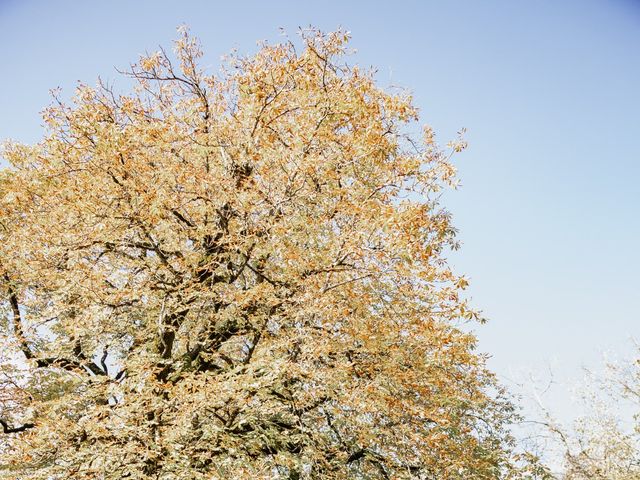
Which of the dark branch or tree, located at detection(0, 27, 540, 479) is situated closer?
tree, located at detection(0, 27, 540, 479)

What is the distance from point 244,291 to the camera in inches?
376

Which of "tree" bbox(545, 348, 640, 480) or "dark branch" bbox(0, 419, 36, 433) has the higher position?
"tree" bbox(545, 348, 640, 480)

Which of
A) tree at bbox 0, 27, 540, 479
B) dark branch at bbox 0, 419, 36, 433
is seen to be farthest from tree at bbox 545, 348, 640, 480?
dark branch at bbox 0, 419, 36, 433

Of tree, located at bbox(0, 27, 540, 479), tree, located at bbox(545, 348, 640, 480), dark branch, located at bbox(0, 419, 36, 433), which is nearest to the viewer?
tree, located at bbox(0, 27, 540, 479)

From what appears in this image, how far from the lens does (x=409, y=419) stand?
897cm

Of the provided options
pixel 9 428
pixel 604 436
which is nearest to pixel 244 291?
pixel 9 428

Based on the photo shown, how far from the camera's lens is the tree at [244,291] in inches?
310

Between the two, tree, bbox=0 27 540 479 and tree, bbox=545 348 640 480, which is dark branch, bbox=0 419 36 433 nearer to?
tree, bbox=0 27 540 479

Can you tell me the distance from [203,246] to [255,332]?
2473 millimetres

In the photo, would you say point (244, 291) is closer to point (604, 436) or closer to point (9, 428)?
point (9, 428)

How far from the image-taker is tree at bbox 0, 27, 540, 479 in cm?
787

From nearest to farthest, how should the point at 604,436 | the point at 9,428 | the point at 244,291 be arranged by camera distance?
the point at 244,291
the point at 9,428
the point at 604,436

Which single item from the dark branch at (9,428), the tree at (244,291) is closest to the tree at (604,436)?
the tree at (244,291)

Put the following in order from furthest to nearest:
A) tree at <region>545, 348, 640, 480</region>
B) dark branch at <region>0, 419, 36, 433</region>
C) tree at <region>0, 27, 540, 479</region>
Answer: tree at <region>545, 348, 640, 480</region> < dark branch at <region>0, 419, 36, 433</region> < tree at <region>0, 27, 540, 479</region>
